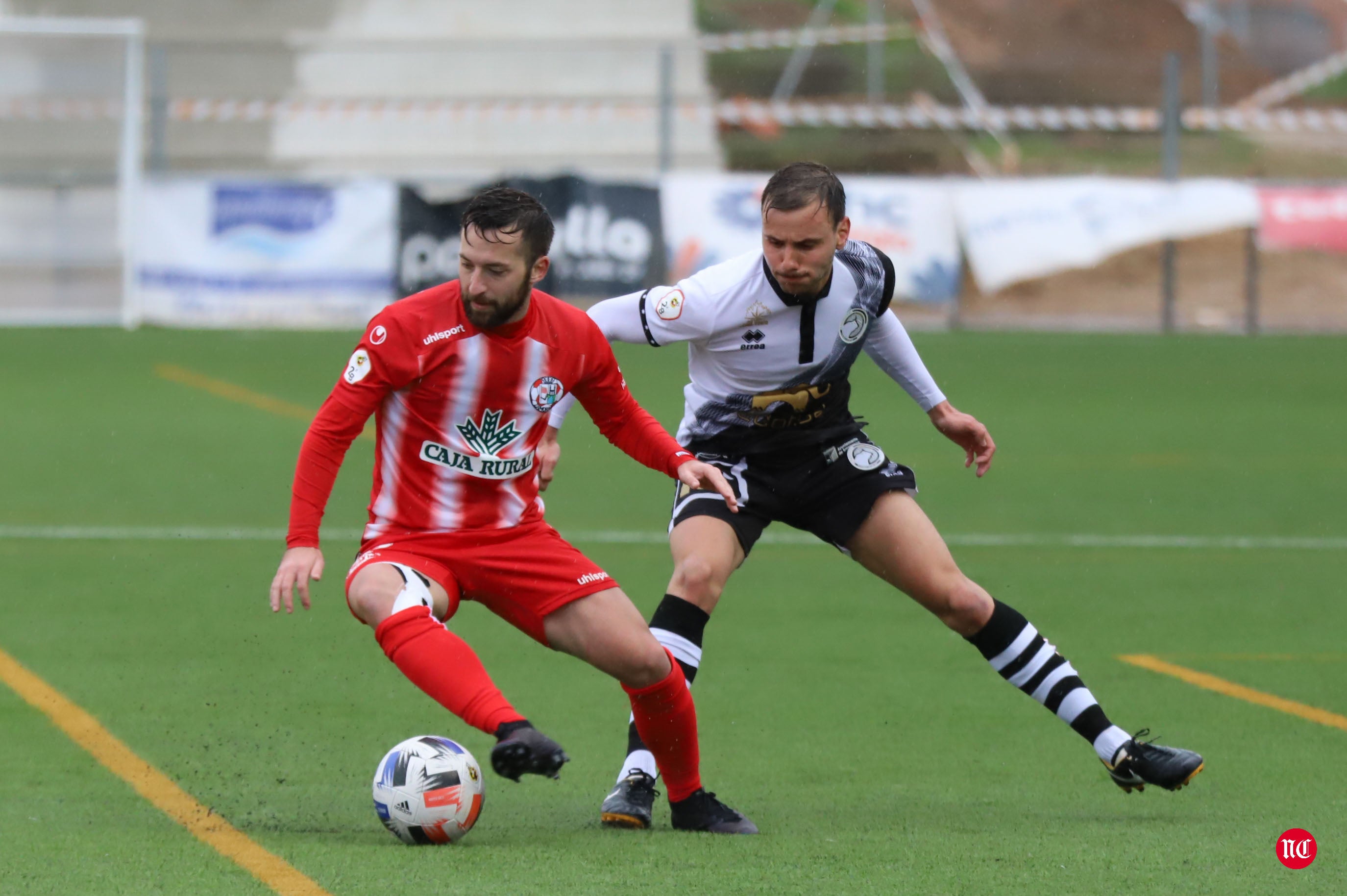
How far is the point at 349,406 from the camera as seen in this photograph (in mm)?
→ 4789

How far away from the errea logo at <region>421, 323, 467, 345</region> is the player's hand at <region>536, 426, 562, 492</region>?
0.49 m

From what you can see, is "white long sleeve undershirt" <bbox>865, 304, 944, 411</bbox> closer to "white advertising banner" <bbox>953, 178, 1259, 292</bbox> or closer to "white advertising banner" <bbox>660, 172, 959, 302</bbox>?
"white advertising banner" <bbox>660, 172, 959, 302</bbox>

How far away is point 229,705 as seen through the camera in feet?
21.1

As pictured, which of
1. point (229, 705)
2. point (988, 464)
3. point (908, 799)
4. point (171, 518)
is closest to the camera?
point (908, 799)

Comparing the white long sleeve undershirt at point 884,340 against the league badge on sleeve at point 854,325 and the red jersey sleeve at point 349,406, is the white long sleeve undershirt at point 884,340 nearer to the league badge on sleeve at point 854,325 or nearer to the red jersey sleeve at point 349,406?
the league badge on sleeve at point 854,325

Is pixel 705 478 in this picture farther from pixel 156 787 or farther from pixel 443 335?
pixel 156 787

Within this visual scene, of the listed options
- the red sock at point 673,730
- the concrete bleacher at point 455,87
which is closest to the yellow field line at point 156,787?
the red sock at point 673,730

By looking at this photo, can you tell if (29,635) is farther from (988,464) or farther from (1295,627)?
(1295,627)

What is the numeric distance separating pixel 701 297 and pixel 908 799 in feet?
5.14

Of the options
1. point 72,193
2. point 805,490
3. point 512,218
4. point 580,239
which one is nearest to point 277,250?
point 72,193

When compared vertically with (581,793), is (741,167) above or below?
above

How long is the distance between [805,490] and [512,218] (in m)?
1.40

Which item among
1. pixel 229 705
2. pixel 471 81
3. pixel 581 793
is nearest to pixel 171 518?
pixel 229 705

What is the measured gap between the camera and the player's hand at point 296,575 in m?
4.49
